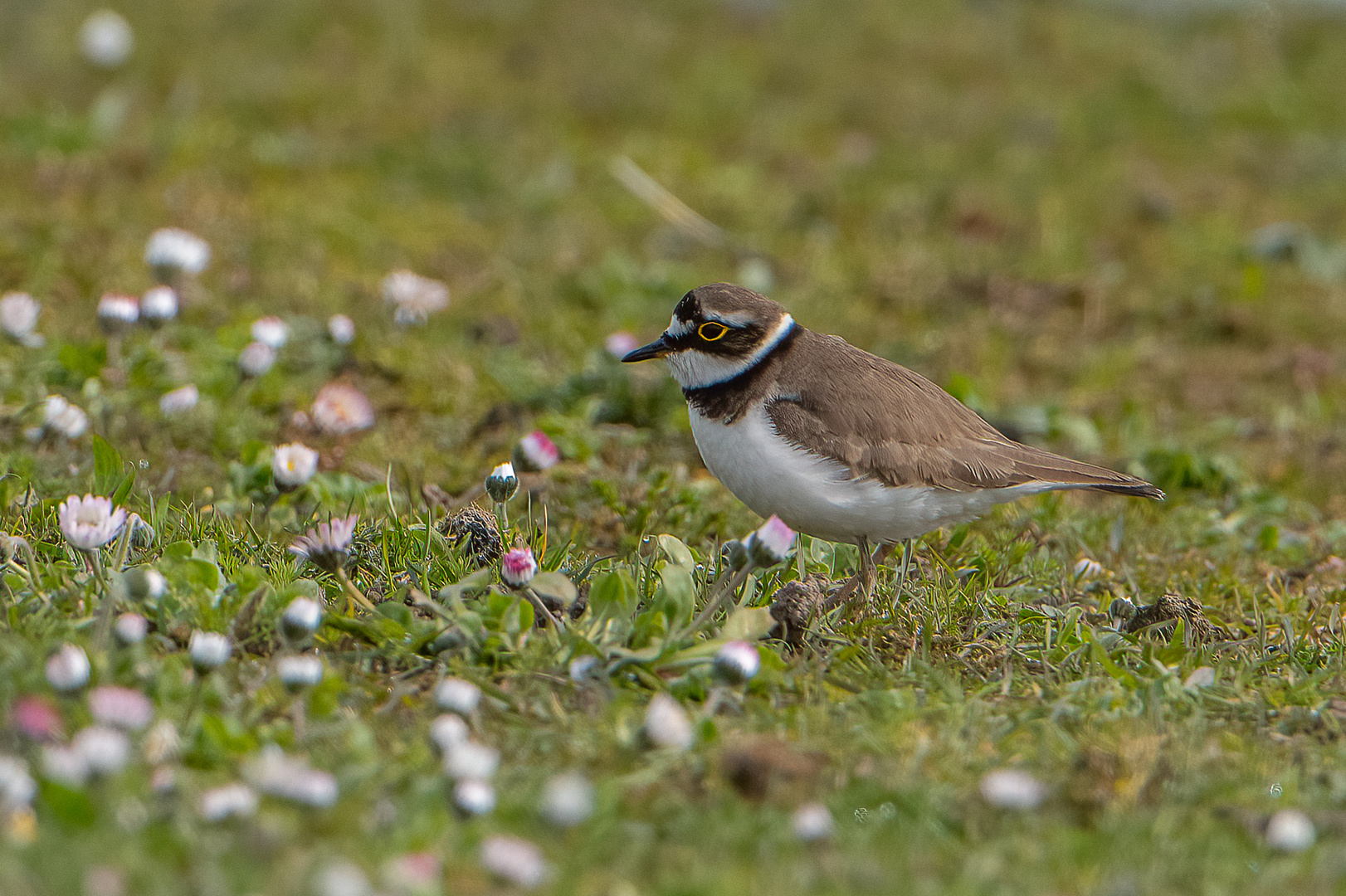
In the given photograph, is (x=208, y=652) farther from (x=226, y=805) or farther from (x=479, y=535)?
(x=479, y=535)

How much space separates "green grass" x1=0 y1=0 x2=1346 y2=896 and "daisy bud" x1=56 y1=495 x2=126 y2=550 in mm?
155

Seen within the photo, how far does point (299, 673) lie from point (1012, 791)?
1.61 meters

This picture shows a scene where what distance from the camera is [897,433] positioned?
4.59 metres

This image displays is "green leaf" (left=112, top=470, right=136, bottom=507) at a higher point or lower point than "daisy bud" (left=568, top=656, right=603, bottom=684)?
lower

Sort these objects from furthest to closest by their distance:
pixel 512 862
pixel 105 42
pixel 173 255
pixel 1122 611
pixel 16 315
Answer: pixel 105 42
pixel 173 255
pixel 16 315
pixel 1122 611
pixel 512 862

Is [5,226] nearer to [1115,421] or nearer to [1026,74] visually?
[1115,421]

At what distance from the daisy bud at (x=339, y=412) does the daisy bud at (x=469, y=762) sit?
2.67m

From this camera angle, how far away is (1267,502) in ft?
19.6

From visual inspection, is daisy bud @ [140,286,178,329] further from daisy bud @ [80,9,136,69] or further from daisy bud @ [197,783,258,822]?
daisy bud @ [80,9,136,69]

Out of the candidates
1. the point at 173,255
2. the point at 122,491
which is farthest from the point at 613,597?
the point at 173,255

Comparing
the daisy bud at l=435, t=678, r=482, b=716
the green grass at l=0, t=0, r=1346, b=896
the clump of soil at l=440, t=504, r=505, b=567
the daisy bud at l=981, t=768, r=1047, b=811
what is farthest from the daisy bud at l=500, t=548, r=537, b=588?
the daisy bud at l=981, t=768, r=1047, b=811

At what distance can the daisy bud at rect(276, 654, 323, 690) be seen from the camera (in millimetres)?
3295

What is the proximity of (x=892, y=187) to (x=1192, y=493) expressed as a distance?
3.91m

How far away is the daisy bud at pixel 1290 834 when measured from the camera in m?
3.00
